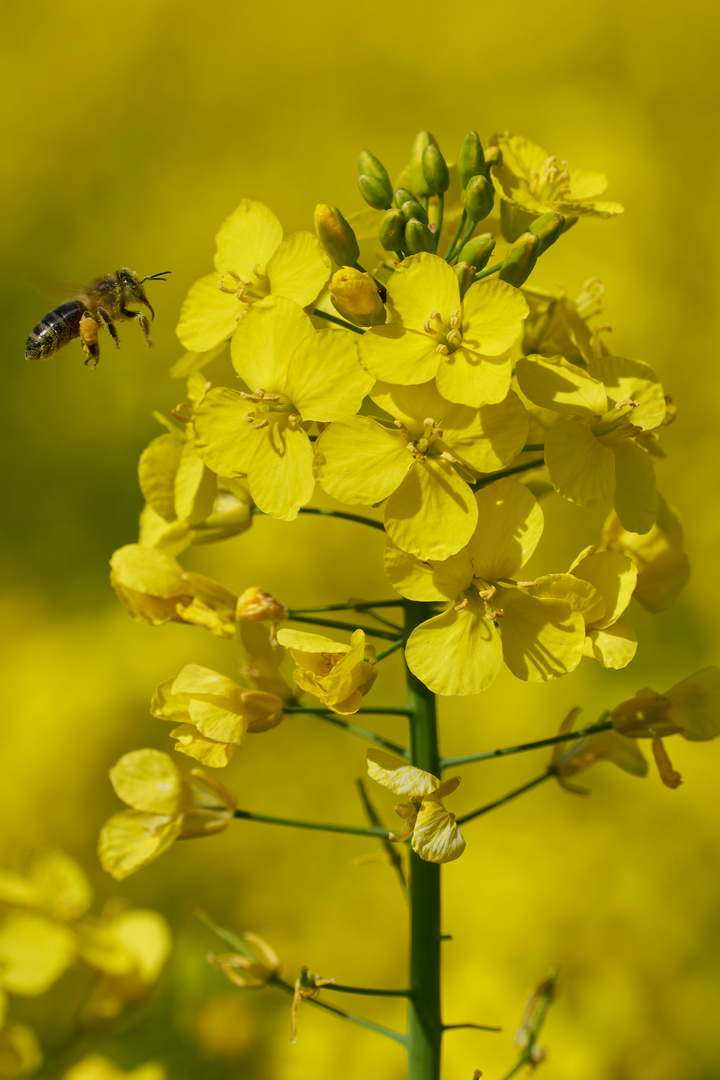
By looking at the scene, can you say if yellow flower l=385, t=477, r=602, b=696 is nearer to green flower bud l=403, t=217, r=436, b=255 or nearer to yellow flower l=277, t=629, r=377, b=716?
yellow flower l=277, t=629, r=377, b=716

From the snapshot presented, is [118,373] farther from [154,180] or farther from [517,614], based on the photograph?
[517,614]

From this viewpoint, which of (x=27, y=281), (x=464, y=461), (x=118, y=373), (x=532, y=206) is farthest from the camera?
(x=118, y=373)

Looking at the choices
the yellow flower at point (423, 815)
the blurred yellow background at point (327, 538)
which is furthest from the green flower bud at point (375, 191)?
the blurred yellow background at point (327, 538)

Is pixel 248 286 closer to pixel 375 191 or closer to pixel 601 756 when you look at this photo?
pixel 375 191

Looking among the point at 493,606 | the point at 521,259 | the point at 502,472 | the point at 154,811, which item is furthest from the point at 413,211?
the point at 154,811

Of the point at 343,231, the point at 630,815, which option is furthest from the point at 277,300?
the point at 630,815

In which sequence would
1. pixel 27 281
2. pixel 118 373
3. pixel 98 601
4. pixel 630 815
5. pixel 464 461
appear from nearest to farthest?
1. pixel 464 461
2. pixel 27 281
3. pixel 630 815
4. pixel 98 601
5. pixel 118 373

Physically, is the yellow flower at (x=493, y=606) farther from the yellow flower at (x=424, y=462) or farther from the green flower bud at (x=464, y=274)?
the green flower bud at (x=464, y=274)
